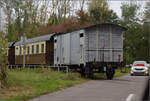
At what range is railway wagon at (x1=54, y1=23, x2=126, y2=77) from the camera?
806 inches

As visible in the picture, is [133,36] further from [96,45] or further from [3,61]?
[3,61]

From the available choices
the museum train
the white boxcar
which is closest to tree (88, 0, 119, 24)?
the museum train

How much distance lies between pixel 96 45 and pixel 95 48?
0.23 meters

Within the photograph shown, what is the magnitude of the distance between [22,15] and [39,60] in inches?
791

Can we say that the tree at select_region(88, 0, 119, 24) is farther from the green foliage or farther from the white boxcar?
the white boxcar

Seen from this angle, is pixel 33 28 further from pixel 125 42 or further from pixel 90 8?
pixel 125 42


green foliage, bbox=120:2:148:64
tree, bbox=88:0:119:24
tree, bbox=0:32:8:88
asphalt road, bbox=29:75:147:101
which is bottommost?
asphalt road, bbox=29:75:147:101

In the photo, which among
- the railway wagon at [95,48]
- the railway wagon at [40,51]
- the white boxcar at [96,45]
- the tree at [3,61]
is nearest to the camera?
the tree at [3,61]

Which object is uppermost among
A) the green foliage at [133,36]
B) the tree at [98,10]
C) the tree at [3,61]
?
the tree at [98,10]

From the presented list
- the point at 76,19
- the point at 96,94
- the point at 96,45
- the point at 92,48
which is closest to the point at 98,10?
the point at 76,19

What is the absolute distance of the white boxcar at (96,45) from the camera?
20.6 metres

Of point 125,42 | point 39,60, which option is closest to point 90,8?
point 125,42

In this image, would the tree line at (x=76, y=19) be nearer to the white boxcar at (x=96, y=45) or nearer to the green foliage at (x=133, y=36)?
the green foliage at (x=133, y=36)

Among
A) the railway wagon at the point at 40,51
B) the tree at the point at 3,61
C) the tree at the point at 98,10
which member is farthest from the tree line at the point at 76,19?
the tree at the point at 3,61
